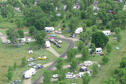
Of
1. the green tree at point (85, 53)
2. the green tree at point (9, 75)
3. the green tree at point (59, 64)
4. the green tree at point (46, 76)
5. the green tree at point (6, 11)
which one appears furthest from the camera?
the green tree at point (6, 11)

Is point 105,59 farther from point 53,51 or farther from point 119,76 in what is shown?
point 53,51

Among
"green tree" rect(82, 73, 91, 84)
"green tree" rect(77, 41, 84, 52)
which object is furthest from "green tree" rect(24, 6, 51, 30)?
"green tree" rect(82, 73, 91, 84)

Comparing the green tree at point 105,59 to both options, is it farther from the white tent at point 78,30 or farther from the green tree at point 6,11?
the green tree at point 6,11

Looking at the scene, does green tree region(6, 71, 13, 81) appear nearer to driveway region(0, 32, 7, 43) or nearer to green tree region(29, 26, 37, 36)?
driveway region(0, 32, 7, 43)

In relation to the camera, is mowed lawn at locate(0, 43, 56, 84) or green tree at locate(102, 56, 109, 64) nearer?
green tree at locate(102, 56, 109, 64)

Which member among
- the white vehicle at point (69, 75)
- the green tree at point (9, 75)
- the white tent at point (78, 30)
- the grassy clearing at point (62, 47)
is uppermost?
the white tent at point (78, 30)

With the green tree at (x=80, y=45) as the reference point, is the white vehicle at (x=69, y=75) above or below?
below

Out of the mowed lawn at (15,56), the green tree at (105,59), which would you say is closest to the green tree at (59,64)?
the mowed lawn at (15,56)
